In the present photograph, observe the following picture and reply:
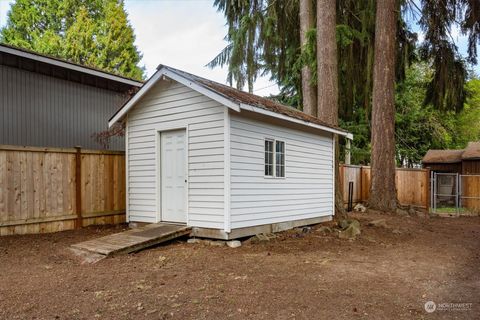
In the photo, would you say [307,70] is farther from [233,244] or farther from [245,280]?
[245,280]

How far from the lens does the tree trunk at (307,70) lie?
41.4 ft

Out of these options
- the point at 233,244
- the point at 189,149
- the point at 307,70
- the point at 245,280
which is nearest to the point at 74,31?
the point at 307,70

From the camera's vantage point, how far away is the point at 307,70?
13109 mm

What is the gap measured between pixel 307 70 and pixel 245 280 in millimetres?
9815

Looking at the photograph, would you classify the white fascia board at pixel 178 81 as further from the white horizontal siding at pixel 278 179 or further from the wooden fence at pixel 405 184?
the wooden fence at pixel 405 184

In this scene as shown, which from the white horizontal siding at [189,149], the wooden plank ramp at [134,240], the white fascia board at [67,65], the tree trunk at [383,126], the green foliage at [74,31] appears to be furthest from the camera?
the green foliage at [74,31]

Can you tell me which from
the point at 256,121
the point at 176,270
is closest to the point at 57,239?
the point at 176,270

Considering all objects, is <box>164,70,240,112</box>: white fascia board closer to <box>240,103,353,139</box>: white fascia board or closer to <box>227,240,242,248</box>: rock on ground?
<box>240,103,353,139</box>: white fascia board

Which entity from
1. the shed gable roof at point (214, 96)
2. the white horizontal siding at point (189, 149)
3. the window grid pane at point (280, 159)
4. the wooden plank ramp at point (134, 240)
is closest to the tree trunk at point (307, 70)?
the shed gable roof at point (214, 96)

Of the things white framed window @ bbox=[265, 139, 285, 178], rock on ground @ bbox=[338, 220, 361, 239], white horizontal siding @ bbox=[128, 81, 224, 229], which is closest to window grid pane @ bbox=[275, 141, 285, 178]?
white framed window @ bbox=[265, 139, 285, 178]

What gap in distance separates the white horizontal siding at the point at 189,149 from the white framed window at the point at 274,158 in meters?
1.35

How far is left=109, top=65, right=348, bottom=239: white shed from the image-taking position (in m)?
6.90

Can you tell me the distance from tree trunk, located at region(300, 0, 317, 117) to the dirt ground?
253 inches

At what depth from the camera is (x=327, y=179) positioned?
10.2 m
